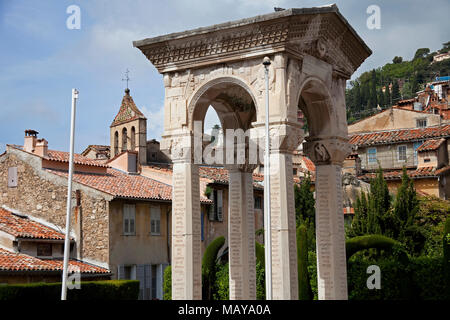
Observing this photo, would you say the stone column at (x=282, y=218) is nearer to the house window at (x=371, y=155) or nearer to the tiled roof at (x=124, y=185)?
the tiled roof at (x=124, y=185)

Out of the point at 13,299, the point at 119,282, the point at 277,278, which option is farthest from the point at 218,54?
the point at 119,282

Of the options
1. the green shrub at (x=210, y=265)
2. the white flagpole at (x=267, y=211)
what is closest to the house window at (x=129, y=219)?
the green shrub at (x=210, y=265)

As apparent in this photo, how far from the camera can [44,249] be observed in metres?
31.1

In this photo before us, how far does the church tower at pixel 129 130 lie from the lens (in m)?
49.3

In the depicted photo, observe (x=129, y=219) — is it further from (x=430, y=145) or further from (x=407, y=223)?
(x=430, y=145)

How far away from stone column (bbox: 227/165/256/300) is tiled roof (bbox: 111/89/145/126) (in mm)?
35650

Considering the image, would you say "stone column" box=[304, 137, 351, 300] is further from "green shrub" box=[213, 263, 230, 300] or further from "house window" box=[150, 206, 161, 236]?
"house window" box=[150, 206, 161, 236]

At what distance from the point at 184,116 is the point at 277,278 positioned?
13.7ft

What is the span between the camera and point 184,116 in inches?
598

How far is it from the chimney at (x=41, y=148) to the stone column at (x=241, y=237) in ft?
65.4

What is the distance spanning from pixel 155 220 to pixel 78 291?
971cm

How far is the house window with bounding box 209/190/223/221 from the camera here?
39369 mm
